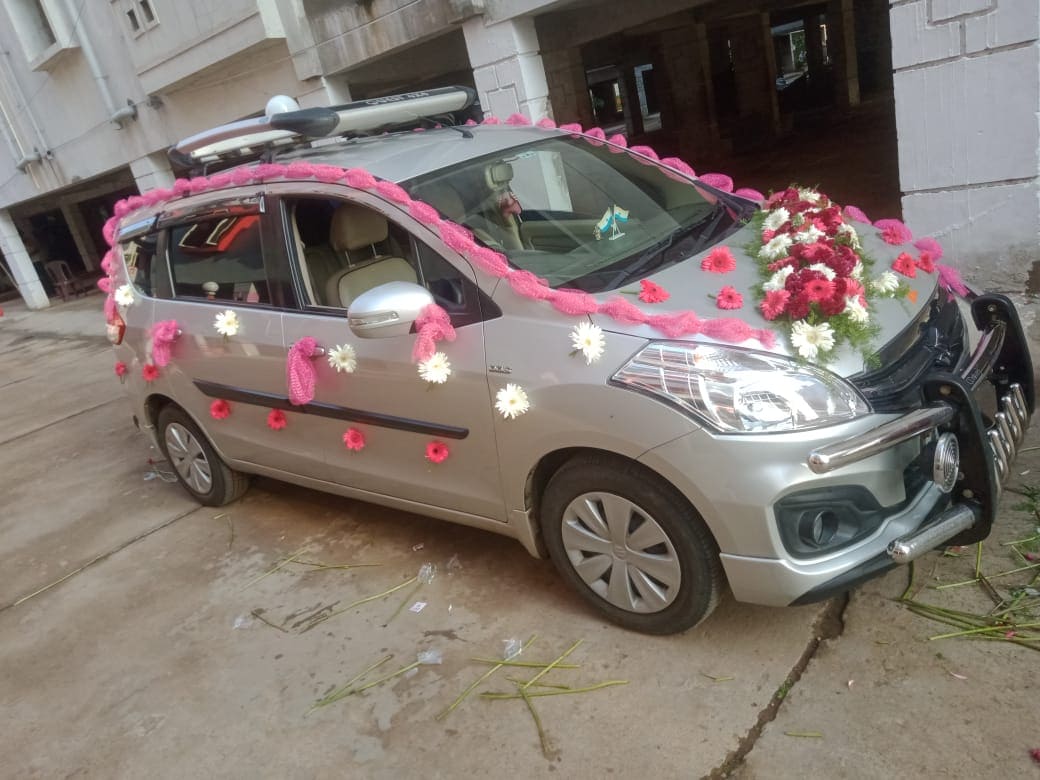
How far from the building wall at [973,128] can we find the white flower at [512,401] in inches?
146

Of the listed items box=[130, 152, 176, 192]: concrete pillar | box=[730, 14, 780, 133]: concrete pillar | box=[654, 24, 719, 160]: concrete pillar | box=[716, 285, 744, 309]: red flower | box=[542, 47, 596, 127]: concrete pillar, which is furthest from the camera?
box=[730, 14, 780, 133]: concrete pillar

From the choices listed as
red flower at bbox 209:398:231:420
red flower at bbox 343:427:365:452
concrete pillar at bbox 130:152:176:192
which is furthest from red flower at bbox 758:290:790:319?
concrete pillar at bbox 130:152:176:192

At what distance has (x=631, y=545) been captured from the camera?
2.74 metres

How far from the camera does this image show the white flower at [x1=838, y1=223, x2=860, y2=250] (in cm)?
303

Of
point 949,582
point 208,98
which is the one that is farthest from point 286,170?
point 208,98

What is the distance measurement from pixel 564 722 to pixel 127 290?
340cm

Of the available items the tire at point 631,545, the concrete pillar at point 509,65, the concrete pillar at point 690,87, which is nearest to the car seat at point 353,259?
the tire at point 631,545

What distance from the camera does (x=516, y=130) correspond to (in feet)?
12.7

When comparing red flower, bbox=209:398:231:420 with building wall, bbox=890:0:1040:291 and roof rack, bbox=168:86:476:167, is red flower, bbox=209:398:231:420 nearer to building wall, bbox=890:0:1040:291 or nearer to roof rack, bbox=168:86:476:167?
roof rack, bbox=168:86:476:167

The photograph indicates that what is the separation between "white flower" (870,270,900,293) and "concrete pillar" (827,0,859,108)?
1587 centimetres

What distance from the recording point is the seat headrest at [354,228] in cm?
339

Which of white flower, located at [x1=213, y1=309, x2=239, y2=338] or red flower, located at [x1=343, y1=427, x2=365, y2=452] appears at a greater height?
white flower, located at [x1=213, y1=309, x2=239, y2=338]

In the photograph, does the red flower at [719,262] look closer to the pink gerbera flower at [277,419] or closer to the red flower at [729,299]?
the red flower at [729,299]

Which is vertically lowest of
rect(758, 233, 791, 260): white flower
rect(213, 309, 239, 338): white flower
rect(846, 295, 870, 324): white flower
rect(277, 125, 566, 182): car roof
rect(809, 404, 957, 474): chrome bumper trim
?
rect(809, 404, 957, 474): chrome bumper trim
